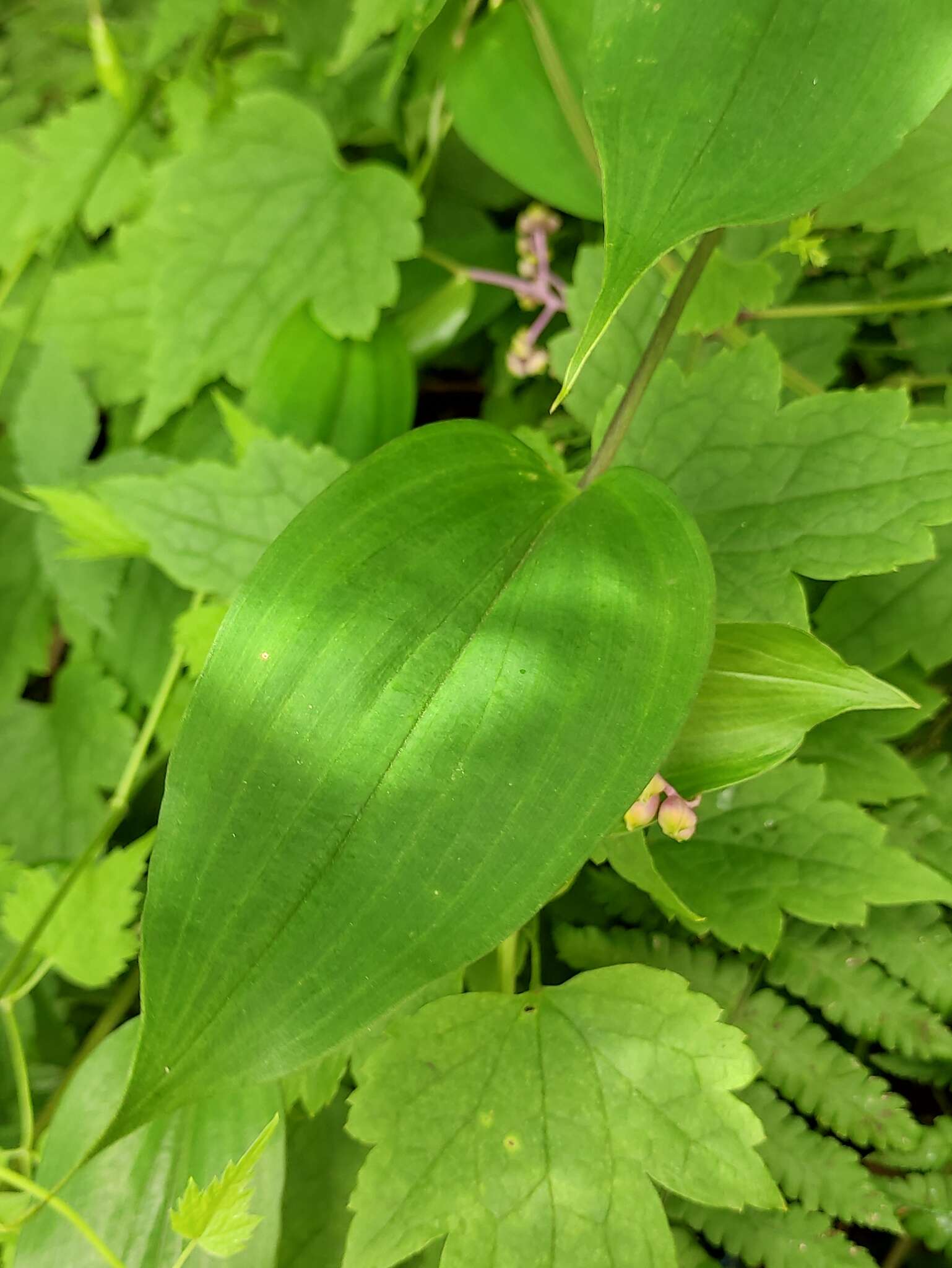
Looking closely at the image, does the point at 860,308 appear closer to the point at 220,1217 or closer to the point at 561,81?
the point at 561,81

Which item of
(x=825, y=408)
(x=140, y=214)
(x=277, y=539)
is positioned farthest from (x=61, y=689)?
(x=825, y=408)

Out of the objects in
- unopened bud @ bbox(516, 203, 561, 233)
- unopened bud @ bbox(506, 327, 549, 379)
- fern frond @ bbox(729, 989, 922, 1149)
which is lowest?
fern frond @ bbox(729, 989, 922, 1149)

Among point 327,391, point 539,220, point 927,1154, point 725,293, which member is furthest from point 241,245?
point 927,1154

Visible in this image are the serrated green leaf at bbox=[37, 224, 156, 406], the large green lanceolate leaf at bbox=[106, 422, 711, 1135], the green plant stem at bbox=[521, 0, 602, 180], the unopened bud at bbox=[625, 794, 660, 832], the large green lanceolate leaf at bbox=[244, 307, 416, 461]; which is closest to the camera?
the large green lanceolate leaf at bbox=[106, 422, 711, 1135]

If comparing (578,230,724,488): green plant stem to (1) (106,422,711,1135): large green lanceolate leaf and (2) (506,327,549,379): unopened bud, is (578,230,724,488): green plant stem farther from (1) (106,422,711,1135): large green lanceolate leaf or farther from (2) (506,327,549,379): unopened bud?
(2) (506,327,549,379): unopened bud

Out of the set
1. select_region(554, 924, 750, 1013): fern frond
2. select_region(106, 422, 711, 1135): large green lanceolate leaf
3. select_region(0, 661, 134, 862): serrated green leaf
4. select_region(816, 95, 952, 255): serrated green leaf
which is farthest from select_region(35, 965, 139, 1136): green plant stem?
select_region(816, 95, 952, 255): serrated green leaf
